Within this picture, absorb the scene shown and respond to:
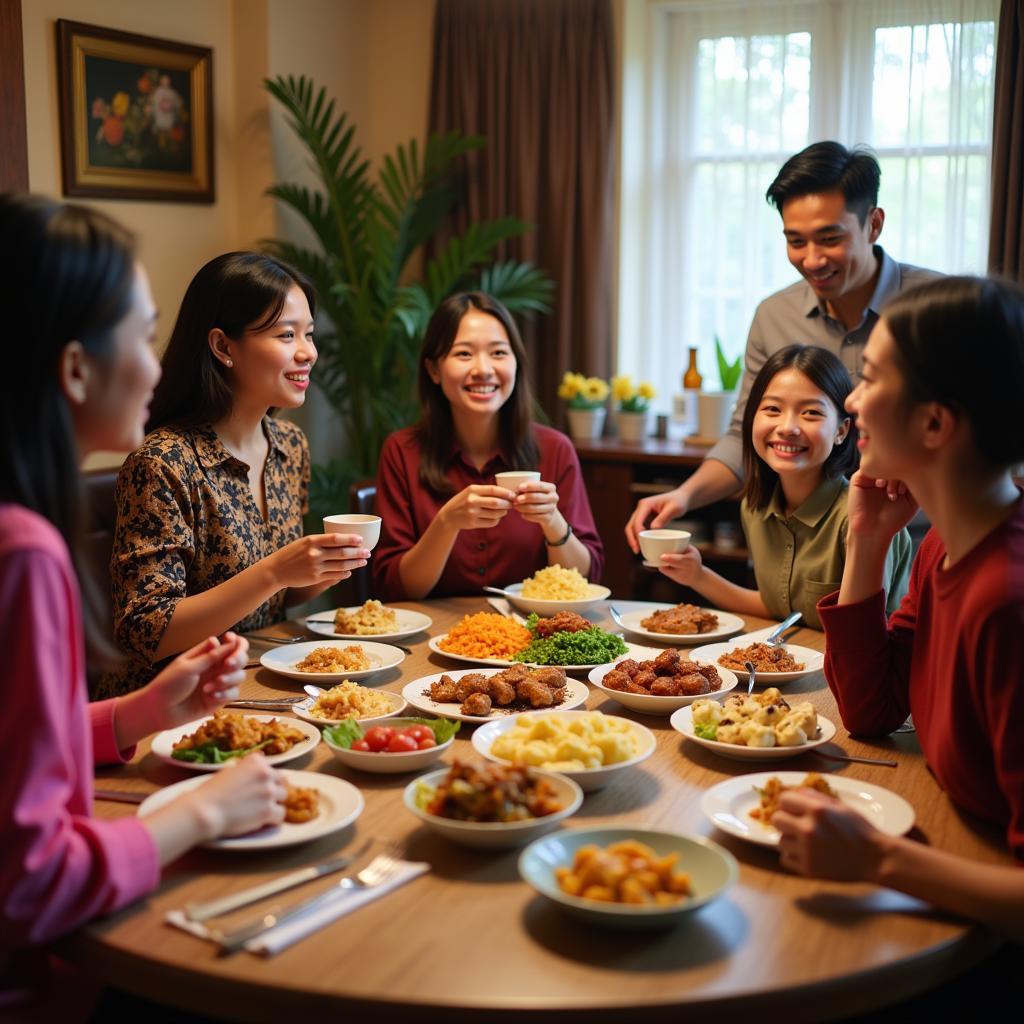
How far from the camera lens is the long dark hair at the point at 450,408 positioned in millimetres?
3094

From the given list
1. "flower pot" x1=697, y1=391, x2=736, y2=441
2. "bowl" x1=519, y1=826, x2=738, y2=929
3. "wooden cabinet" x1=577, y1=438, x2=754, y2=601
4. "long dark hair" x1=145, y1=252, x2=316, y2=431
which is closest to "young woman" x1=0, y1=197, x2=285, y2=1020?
"bowl" x1=519, y1=826, x2=738, y2=929

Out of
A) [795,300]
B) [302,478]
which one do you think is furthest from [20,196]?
[795,300]

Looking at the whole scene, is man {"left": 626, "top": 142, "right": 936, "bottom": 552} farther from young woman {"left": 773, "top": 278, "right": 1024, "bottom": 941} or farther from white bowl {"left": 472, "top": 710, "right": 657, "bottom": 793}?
young woman {"left": 773, "top": 278, "right": 1024, "bottom": 941}

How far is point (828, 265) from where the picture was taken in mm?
3230

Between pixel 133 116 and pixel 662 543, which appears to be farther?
pixel 133 116

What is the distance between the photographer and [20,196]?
52.4 inches

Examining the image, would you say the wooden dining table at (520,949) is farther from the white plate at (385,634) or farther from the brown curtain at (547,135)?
the brown curtain at (547,135)

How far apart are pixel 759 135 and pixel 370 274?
176cm

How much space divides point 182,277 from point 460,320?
7.25ft

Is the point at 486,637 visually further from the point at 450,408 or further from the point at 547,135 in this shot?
the point at 547,135

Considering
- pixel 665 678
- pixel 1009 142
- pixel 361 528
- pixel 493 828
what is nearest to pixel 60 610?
pixel 493 828

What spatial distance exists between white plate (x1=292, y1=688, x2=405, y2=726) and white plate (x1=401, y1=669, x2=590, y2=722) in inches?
1.1

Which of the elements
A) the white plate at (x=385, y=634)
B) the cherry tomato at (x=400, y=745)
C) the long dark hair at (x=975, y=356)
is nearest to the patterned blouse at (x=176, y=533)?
the white plate at (x=385, y=634)

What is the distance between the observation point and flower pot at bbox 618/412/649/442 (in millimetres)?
4875
